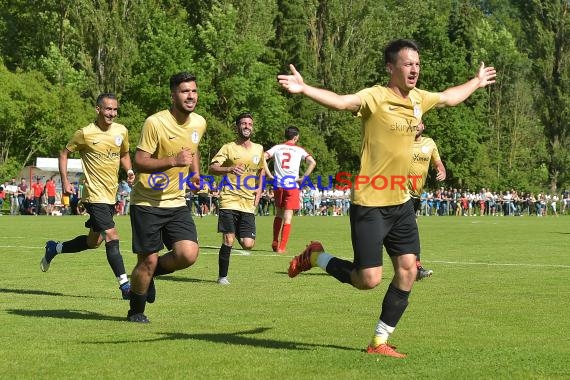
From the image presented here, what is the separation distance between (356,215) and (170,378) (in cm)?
204

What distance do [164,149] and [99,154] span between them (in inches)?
122

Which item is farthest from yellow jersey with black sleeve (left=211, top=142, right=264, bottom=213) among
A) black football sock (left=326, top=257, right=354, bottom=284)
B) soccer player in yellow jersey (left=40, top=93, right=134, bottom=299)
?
black football sock (left=326, top=257, right=354, bottom=284)

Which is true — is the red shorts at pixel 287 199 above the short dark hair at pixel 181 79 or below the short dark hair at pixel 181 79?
below

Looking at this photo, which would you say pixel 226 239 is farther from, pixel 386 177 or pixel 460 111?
pixel 460 111

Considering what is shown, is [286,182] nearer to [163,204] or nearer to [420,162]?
[420,162]

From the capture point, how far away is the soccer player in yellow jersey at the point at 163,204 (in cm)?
972

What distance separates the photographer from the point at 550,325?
9453 millimetres

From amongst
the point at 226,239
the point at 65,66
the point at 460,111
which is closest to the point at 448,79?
the point at 460,111

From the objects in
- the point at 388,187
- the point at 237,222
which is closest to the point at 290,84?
the point at 388,187

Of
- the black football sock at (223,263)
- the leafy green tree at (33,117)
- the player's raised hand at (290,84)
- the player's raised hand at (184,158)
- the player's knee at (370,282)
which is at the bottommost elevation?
the black football sock at (223,263)

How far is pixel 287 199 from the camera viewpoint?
19.8 m

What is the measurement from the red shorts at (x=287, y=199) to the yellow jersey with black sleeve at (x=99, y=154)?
728 cm

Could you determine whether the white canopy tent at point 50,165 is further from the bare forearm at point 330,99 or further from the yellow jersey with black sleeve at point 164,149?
the bare forearm at point 330,99

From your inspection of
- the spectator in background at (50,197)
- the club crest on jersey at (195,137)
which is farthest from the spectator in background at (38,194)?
the club crest on jersey at (195,137)
